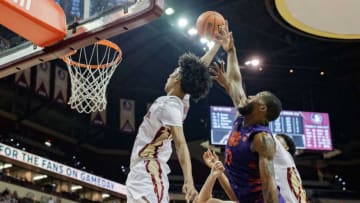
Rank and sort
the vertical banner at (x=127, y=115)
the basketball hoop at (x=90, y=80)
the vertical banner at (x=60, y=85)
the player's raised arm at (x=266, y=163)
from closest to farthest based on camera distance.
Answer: the player's raised arm at (x=266, y=163) → the basketball hoop at (x=90, y=80) → the vertical banner at (x=60, y=85) → the vertical banner at (x=127, y=115)

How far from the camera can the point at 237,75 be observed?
4.24 meters

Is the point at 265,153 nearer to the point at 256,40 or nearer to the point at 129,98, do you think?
the point at 256,40

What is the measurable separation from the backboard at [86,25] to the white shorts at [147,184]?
1.23m

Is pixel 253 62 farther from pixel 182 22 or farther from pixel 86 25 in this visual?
pixel 86 25

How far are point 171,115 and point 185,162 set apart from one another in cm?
35

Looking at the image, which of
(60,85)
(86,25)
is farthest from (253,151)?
(60,85)

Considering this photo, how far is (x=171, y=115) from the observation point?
371 centimetres

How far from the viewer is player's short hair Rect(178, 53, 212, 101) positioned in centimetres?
389

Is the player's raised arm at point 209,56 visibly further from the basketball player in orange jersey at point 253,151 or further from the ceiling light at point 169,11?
the ceiling light at point 169,11

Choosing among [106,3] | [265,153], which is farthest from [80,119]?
[265,153]

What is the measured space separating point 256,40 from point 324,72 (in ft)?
8.61

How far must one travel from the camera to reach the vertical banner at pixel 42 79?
14352 mm

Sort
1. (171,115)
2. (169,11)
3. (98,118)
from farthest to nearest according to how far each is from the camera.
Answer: (98,118)
(169,11)
(171,115)

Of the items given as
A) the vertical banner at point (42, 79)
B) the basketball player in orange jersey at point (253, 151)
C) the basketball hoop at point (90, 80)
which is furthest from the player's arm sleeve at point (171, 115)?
the vertical banner at point (42, 79)
